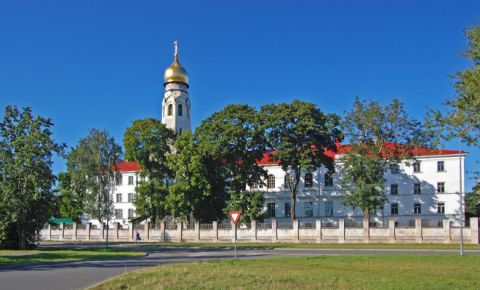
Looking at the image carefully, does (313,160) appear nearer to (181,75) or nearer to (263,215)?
(263,215)

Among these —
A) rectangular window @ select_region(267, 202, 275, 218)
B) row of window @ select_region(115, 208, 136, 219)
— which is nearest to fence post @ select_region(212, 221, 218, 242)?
rectangular window @ select_region(267, 202, 275, 218)

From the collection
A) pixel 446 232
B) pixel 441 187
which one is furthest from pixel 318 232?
pixel 441 187

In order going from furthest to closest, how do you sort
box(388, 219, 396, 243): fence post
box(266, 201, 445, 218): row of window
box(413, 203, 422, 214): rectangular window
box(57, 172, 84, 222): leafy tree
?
box(57, 172, 84, 222): leafy tree < box(413, 203, 422, 214): rectangular window < box(266, 201, 445, 218): row of window < box(388, 219, 396, 243): fence post

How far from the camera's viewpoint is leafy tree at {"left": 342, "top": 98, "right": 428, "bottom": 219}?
49500 millimetres

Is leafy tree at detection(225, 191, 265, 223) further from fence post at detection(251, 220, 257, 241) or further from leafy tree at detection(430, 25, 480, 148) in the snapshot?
leafy tree at detection(430, 25, 480, 148)

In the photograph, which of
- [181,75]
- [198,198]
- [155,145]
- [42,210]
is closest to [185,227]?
[198,198]

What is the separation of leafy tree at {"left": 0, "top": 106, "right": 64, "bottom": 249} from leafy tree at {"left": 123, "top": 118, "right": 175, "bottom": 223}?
21432mm

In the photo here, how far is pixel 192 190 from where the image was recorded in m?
53.2

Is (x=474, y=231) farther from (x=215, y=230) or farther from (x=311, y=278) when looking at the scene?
(x=311, y=278)

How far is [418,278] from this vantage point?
14.4 m

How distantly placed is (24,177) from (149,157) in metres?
26.6

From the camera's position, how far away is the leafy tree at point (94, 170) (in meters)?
64.6

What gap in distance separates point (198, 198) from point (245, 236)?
6.48 meters

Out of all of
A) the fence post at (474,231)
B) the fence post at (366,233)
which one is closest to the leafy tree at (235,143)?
the fence post at (366,233)
